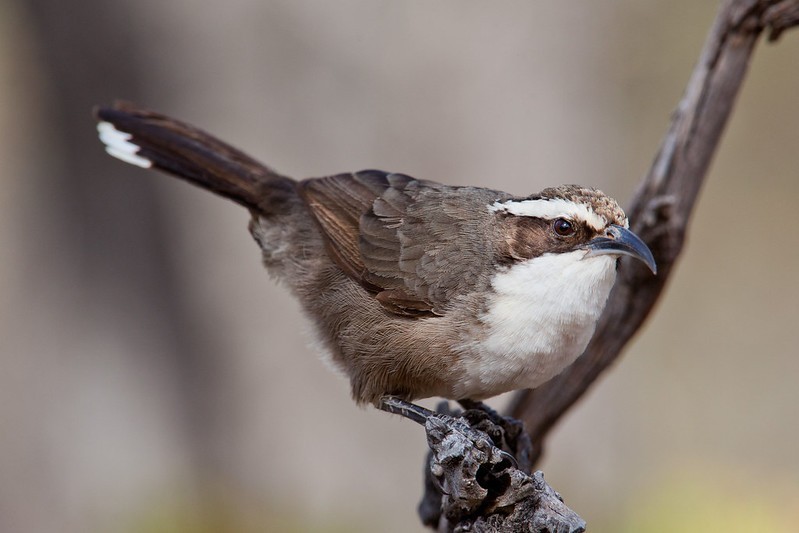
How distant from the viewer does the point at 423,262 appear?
4.07m

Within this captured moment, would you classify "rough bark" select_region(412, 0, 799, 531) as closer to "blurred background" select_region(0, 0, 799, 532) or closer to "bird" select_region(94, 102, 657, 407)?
"bird" select_region(94, 102, 657, 407)

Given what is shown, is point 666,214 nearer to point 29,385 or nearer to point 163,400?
point 163,400

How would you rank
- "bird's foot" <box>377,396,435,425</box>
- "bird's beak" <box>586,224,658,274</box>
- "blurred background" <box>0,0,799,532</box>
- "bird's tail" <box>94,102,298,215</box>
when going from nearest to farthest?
"bird's beak" <box>586,224,658,274</box>
"bird's foot" <box>377,396,435,425</box>
"bird's tail" <box>94,102,298,215</box>
"blurred background" <box>0,0,799,532</box>

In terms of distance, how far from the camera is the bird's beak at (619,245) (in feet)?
11.7

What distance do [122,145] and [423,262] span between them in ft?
6.91

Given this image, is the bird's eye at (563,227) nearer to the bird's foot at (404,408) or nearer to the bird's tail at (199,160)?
the bird's foot at (404,408)

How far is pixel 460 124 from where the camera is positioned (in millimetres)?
6848

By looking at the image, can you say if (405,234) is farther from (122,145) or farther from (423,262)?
(122,145)

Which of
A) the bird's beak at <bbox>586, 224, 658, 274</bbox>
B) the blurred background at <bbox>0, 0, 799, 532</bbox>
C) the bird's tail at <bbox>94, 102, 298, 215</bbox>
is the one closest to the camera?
the bird's beak at <bbox>586, 224, 658, 274</bbox>

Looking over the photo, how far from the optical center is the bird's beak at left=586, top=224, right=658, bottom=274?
3553 mm

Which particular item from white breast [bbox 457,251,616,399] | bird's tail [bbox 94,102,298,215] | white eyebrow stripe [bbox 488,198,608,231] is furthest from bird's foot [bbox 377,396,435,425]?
bird's tail [bbox 94,102,298,215]

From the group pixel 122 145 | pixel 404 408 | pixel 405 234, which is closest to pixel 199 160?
pixel 122 145

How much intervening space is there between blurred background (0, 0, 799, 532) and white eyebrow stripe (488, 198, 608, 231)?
303cm

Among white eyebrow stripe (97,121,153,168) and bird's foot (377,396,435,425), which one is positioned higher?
white eyebrow stripe (97,121,153,168)
